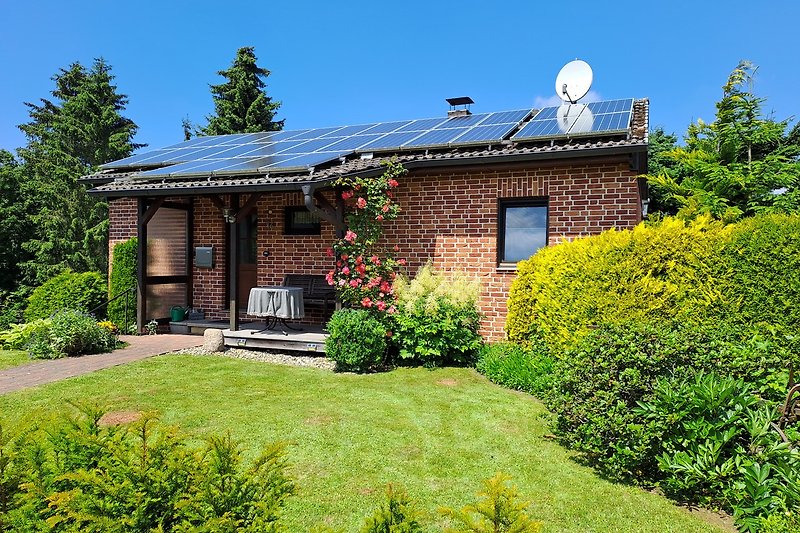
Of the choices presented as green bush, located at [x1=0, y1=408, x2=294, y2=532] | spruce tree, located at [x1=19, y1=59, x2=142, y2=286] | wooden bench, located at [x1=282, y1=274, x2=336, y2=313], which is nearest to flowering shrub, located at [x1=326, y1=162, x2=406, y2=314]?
wooden bench, located at [x1=282, y1=274, x2=336, y2=313]

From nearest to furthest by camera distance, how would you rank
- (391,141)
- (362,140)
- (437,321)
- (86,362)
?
(437,321)
(86,362)
(391,141)
(362,140)

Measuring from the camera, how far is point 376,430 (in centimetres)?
505

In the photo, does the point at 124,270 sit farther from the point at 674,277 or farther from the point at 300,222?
the point at 674,277

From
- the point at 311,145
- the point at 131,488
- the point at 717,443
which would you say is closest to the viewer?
the point at 131,488

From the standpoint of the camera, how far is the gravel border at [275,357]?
27.6 ft

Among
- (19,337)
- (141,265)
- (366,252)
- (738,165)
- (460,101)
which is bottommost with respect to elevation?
(19,337)

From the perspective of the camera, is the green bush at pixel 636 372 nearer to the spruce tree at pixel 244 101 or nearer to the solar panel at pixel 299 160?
the solar panel at pixel 299 160

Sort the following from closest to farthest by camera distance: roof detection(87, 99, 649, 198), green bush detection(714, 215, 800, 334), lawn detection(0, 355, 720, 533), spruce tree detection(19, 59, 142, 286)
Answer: lawn detection(0, 355, 720, 533)
green bush detection(714, 215, 800, 334)
roof detection(87, 99, 649, 198)
spruce tree detection(19, 59, 142, 286)

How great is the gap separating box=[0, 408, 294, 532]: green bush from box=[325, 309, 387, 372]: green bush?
520cm

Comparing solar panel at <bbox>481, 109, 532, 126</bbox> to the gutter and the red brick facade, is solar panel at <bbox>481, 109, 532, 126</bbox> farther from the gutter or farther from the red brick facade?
the gutter

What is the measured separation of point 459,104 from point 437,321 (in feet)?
24.0

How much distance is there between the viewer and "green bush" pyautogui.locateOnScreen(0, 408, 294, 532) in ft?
6.45

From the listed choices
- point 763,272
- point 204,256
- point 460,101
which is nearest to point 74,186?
point 204,256

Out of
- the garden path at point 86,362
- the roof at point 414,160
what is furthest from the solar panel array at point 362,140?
the garden path at point 86,362
